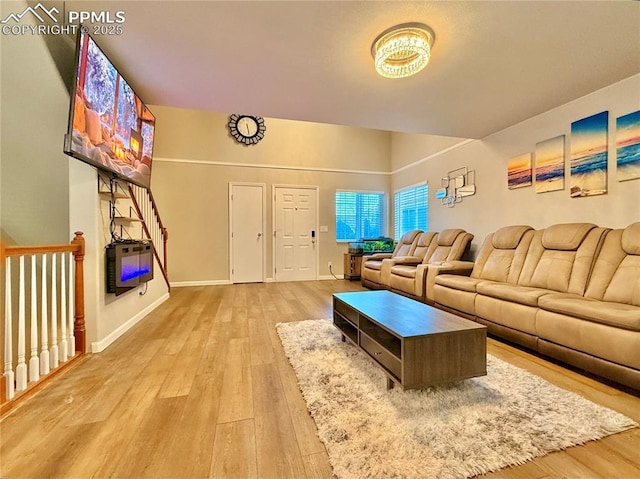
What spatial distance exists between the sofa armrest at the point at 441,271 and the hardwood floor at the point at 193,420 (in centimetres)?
94

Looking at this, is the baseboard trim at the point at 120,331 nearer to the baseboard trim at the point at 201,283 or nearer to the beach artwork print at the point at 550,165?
the baseboard trim at the point at 201,283

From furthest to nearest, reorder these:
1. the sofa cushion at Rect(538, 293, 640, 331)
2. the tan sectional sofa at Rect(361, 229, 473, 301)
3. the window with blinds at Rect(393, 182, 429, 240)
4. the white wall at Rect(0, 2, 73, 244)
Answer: the window with blinds at Rect(393, 182, 429, 240), the tan sectional sofa at Rect(361, 229, 473, 301), the white wall at Rect(0, 2, 73, 244), the sofa cushion at Rect(538, 293, 640, 331)

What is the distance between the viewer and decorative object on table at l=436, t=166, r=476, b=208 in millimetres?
4203

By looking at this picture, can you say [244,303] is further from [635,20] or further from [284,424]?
[635,20]

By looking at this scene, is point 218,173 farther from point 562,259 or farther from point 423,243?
point 562,259

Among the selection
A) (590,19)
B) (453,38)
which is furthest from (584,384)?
(453,38)

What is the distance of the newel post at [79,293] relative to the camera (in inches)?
85.4

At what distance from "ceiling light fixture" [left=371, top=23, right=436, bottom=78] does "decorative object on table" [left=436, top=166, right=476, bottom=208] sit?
271 centimetres

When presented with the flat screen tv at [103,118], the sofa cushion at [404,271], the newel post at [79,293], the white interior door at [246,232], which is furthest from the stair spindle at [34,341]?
the white interior door at [246,232]

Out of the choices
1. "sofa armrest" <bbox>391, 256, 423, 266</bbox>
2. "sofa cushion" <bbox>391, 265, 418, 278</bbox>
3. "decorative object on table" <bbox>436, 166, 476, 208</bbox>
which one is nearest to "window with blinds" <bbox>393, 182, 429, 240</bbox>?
"decorative object on table" <bbox>436, 166, 476, 208</bbox>

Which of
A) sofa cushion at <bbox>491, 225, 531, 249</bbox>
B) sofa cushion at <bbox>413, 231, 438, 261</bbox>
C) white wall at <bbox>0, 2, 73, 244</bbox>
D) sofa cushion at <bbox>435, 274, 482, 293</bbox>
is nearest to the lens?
white wall at <bbox>0, 2, 73, 244</bbox>

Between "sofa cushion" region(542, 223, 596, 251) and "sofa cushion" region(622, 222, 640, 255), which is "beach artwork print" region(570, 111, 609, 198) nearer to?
"sofa cushion" region(542, 223, 596, 251)

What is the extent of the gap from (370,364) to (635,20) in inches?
110

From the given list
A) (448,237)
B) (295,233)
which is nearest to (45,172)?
(295,233)
